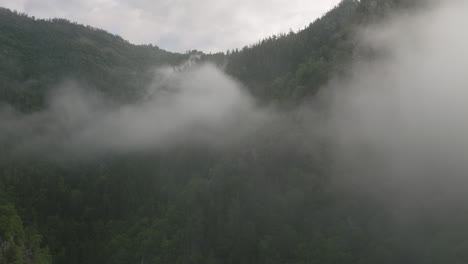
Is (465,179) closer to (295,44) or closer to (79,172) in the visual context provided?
(295,44)

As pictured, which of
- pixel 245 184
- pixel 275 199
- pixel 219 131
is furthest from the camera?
pixel 219 131

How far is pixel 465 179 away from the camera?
9225 cm

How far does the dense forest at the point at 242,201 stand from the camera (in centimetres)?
9494

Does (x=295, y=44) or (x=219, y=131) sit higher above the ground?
(x=295, y=44)

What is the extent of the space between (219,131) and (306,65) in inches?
1741

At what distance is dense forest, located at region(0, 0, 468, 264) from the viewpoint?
311 ft

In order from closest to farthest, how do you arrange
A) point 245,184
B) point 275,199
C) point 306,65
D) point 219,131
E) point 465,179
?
point 465,179, point 275,199, point 245,184, point 306,65, point 219,131

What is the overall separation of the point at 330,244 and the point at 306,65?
6951 centimetres

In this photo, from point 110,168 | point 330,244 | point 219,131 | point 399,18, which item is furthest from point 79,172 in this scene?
point 399,18

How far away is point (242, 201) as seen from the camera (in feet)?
392

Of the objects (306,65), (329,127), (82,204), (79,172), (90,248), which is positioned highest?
(306,65)

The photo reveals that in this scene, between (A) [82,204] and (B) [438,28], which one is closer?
(B) [438,28]

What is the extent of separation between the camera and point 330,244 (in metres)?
92.9

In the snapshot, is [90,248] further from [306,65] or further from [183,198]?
[306,65]
